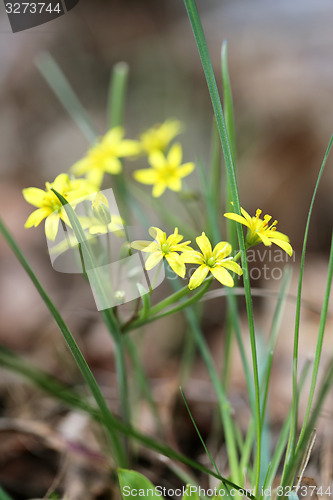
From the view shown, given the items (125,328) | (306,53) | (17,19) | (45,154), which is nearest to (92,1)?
(45,154)

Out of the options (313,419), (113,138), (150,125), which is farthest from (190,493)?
(150,125)

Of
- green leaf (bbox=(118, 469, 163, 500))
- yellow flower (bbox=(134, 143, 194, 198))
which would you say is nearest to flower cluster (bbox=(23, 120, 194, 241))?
yellow flower (bbox=(134, 143, 194, 198))

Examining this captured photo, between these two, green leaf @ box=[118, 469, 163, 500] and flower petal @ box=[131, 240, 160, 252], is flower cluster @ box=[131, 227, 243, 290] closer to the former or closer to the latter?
flower petal @ box=[131, 240, 160, 252]

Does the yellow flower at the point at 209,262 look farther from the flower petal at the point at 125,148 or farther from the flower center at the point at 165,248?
the flower petal at the point at 125,148

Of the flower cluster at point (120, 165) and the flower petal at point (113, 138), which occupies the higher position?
the flower petal at point (113, 138)

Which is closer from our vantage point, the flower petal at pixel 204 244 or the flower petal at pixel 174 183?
the flower petal at pixel 204 244

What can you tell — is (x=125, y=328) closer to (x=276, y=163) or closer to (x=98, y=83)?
(x=276, y=163)

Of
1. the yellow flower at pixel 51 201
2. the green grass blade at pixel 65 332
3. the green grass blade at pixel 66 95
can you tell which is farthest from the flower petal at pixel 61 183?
the green grass blade at pixel 66 95
